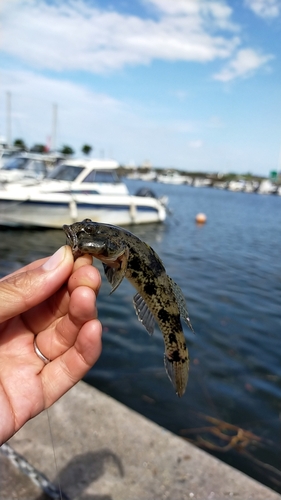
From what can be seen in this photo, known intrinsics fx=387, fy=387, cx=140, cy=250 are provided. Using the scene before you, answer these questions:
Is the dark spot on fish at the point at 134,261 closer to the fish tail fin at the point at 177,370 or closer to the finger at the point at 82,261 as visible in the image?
the finger at the point at 82,261

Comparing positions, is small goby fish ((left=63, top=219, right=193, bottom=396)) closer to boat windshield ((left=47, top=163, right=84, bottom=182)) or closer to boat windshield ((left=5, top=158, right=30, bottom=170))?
boat windshield ((left=47, top=163, right=84, bottom=182))

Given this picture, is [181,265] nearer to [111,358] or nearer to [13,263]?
[13,263]

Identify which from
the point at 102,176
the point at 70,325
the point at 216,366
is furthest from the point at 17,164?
the point at 70,325

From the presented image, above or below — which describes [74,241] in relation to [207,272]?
above

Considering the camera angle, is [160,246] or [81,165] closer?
[160,246]

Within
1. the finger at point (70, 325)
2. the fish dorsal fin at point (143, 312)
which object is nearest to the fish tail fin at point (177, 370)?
the fish dorsal fin at point (143, 312)

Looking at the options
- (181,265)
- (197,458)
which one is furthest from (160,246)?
(197,458)

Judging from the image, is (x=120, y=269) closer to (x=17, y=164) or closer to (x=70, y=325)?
(x=70, y=325)
